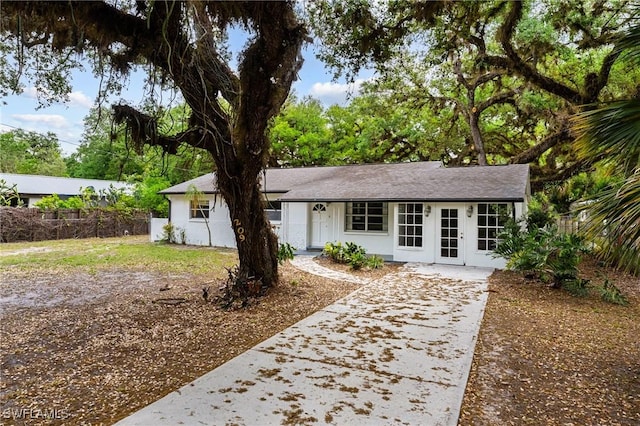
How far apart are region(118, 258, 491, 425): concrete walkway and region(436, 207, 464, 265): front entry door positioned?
17.4 feet

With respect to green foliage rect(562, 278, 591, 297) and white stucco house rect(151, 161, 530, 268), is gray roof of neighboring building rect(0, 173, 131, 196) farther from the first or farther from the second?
green foliage rect(562, 278, 591, 297)

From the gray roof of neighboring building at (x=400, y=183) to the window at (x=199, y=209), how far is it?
23.6 inches

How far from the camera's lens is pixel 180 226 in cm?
1670

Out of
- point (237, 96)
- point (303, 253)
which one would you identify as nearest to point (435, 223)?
point (303, 253)

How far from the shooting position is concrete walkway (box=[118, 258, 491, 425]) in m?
2.96

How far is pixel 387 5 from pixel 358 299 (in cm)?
523

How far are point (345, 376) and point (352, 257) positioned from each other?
23.5ft

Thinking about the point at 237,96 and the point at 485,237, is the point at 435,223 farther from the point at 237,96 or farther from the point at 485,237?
the point at 237,96

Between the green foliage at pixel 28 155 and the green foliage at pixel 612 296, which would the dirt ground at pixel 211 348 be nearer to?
the green foliage at pixel 612 296

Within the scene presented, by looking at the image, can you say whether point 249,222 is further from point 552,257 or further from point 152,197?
point 152,197

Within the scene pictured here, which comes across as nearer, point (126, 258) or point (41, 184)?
point (126, 258)

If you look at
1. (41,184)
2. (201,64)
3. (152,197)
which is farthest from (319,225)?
(41,184)

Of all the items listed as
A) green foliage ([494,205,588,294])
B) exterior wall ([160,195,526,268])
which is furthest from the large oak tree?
green foliage ([494,205,588,294])

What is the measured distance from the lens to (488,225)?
10906mm
